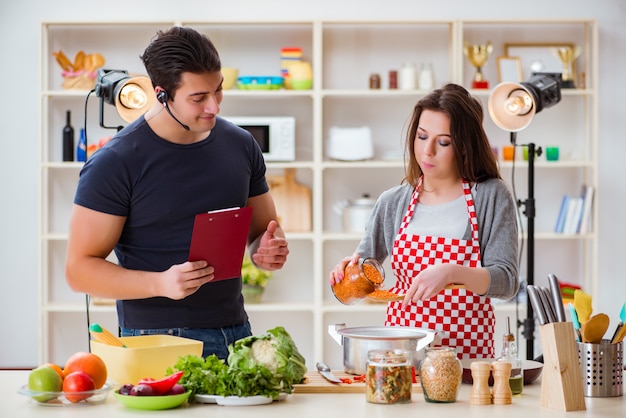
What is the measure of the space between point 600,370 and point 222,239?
91cm

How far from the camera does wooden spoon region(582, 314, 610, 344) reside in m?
2.00

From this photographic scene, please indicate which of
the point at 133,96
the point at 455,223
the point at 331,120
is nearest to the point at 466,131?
the point at 455,223

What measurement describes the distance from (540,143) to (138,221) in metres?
3.59

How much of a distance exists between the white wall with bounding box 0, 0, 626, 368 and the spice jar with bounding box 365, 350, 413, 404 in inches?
146

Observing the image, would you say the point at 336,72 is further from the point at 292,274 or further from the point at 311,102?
the point at 292,274

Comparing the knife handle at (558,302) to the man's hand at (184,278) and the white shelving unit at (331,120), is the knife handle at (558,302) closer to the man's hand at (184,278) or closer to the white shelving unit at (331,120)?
the man's hand at (184,278)

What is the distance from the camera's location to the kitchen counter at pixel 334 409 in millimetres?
1764

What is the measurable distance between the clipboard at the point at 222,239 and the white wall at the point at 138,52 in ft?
11.0

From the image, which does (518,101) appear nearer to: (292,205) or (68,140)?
(292,205)

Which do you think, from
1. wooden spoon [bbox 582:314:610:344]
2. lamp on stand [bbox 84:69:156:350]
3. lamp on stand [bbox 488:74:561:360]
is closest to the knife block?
wooden spoon [bbox 582:314:610:344]

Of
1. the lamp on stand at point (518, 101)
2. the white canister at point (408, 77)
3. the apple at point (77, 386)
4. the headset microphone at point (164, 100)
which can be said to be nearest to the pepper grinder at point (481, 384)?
the apple at point (77, 386)

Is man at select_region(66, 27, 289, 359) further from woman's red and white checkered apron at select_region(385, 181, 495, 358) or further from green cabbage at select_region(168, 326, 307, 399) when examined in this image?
woman's red and white checkered apron at select_region(385, 181, 495, 358)

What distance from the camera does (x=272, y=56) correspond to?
5297 mm

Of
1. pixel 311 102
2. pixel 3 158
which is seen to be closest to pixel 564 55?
pixel 311 102
